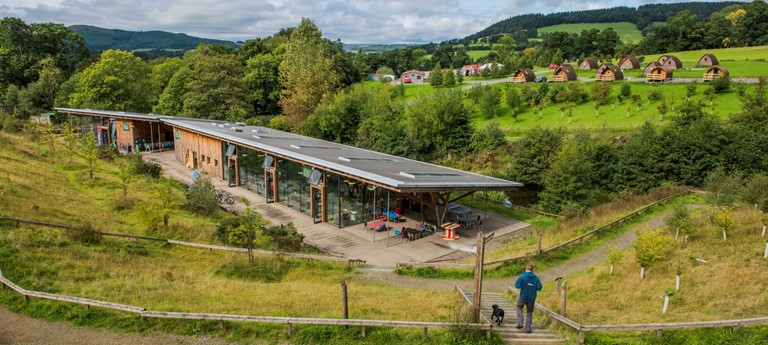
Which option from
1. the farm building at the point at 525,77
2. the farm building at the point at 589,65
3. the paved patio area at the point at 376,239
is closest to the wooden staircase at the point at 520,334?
the paved patio area at the point at 376,239

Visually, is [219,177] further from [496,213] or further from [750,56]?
[750,56]

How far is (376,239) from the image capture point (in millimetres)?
22344

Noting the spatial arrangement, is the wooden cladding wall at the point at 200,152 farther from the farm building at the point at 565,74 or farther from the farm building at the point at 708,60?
the farm building at the point at 708,60

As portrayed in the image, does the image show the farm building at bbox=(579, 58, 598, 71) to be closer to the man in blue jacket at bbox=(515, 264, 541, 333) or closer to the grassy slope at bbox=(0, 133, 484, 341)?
the grassy slope at bbox=(0, 133, 484, 341)

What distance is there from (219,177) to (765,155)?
1297 inches

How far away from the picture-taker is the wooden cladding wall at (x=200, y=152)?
33438 mm

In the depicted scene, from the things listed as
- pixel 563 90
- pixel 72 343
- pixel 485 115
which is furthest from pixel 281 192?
pixel 563 90

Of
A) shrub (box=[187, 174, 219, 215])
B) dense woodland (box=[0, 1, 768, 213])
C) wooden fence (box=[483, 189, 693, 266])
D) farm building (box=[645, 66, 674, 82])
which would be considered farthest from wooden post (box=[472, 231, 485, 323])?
farm building (box=[645, 66, 674, 82])

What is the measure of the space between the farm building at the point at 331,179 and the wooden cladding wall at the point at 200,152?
0.07 m

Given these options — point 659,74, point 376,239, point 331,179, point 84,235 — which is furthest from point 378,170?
point 659,74

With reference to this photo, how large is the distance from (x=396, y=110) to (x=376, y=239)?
25276 millimetres

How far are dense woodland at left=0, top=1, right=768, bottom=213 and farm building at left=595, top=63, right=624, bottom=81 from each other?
5.87 m

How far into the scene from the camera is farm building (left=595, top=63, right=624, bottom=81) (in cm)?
5275

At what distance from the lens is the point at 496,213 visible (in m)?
27.1
